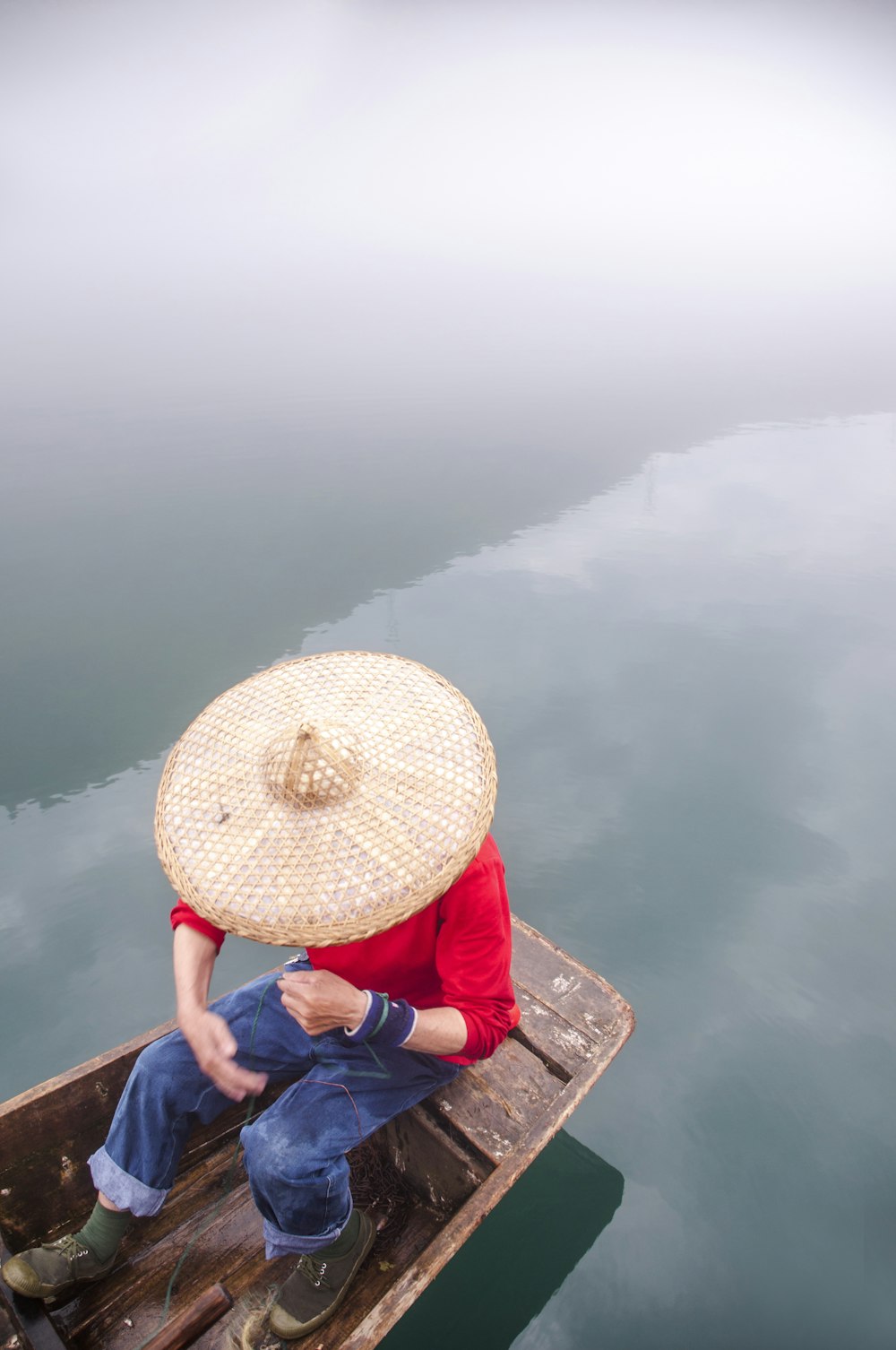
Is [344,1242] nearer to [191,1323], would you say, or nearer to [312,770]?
[191,1323]

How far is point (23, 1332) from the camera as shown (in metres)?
1.04

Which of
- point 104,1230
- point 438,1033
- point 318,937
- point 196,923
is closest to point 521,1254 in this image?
point 104,1230

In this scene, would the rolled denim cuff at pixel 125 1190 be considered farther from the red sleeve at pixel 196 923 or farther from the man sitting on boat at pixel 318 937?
the red sleeve at pixel 196 923

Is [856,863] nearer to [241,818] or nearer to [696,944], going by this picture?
[696,944]

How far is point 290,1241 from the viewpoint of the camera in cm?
118

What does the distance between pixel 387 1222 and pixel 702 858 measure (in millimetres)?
1741

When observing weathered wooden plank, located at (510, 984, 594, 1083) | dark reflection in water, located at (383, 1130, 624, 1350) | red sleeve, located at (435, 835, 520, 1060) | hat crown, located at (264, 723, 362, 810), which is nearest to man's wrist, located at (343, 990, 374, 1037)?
red sleeve, located at (435, 835, 520, 1060)

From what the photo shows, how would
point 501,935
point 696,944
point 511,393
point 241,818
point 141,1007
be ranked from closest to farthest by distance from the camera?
point 241,818 < point 501,935 < point 141,1007 < point 696,944 < point 511,393

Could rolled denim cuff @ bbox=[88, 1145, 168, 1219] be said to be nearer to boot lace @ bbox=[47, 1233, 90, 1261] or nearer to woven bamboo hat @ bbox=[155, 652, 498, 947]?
boot lace @ bbox=[47, 1233, 90, 1261]

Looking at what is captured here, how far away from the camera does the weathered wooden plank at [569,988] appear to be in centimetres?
160

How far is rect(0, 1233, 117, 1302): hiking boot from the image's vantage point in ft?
3.88

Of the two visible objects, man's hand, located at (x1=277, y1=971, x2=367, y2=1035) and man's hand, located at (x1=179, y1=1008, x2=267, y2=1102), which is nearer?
man's hand, located at (x1=277, y1=971, x2=367, y2=1035)

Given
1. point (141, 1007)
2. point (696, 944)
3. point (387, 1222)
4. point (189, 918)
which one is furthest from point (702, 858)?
point (189, 918)

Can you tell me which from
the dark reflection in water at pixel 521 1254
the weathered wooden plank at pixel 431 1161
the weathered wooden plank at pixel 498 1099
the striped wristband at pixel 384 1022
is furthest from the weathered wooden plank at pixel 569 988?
the striped wristband at pixel 384 1022
